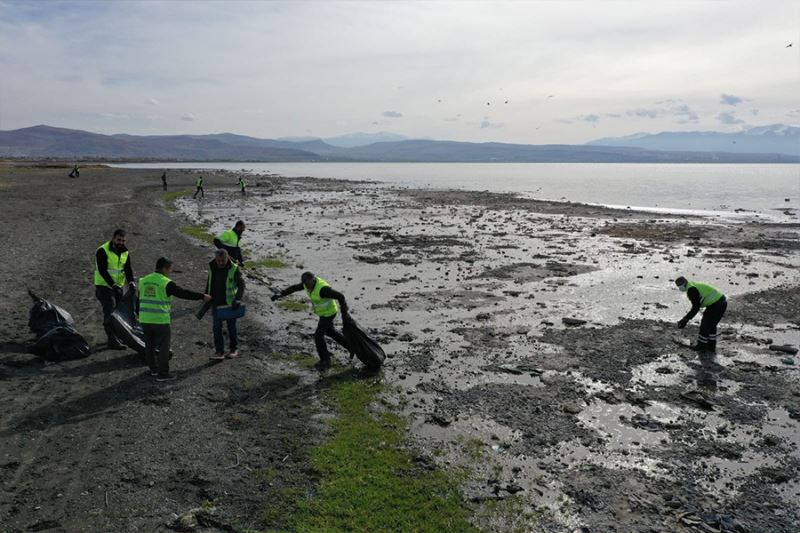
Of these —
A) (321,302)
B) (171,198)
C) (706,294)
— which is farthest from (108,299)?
(171,198)

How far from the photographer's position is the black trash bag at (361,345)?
11.9 meters

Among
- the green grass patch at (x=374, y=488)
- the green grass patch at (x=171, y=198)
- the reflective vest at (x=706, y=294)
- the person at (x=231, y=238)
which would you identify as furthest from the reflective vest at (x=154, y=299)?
the green grass patch at (x=171, y=198)

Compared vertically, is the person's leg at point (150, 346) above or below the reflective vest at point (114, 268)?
below

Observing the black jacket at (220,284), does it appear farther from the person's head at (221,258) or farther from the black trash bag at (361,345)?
the black trash bag at (361,345)

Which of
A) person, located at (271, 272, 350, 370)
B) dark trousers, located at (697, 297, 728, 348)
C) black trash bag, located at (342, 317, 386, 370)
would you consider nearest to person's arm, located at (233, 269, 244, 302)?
person, located at (271, 272, 350, 370)

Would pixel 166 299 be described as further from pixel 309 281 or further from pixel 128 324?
pixel 309 281

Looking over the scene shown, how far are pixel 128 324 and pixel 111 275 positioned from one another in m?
1.18

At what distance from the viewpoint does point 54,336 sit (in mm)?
11305

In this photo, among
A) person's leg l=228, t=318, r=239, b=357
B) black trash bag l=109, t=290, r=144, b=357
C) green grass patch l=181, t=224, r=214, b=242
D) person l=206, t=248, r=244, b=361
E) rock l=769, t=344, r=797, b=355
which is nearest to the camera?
black trash bag l=109, t=290, r=144, b=357

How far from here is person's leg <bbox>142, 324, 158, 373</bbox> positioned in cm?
1055

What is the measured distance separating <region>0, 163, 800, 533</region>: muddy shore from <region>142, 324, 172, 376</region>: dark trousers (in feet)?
1.63

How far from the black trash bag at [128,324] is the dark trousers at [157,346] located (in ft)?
2.90

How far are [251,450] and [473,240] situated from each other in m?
26.6

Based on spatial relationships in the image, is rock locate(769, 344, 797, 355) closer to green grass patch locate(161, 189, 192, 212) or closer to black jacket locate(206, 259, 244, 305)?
black jacket locate(206, 259, 244, 305)
